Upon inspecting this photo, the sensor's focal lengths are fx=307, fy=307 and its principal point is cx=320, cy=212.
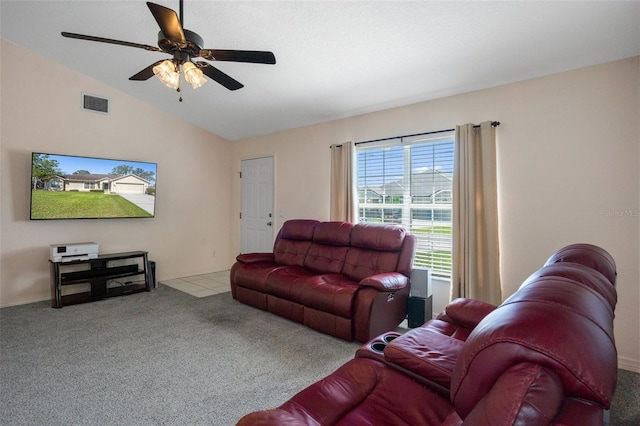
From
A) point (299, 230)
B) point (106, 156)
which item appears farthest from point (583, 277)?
point (106, 156)

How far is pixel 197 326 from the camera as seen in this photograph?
3293 mm

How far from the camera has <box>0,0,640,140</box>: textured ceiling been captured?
7.62 feet

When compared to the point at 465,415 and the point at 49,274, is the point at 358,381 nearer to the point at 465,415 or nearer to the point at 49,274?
the point at 465,415

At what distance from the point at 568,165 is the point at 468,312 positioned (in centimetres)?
181

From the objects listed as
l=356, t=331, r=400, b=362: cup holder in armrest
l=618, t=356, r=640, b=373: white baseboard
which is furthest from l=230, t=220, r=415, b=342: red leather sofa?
l=618, t=356, r=640, b=373: white baseboard

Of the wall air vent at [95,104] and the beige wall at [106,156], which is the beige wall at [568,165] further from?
the wall air vent at [95,104]

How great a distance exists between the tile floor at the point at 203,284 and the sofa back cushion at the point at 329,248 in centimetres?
168

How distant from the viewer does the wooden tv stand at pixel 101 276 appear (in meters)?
3.92

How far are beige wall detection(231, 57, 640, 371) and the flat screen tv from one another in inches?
166

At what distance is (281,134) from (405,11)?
3.21 metres

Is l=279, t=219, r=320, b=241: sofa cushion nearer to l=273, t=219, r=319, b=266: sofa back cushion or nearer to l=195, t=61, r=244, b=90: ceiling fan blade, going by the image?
l=273, t=219, r=319, b=266: sofa back cushion

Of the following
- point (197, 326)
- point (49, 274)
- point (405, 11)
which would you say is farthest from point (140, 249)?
point (405, 11)

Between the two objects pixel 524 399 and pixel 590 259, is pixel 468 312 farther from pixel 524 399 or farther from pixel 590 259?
pixel 524 399

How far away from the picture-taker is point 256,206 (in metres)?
5.76
